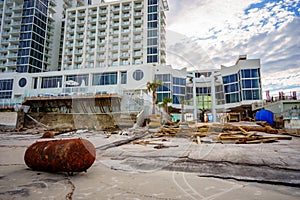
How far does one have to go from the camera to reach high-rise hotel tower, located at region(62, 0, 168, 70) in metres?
50.6

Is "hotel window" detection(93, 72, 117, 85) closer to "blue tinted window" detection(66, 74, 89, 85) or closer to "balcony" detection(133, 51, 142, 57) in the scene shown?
"blue tinted window" detection(66, 74, 89, 85)

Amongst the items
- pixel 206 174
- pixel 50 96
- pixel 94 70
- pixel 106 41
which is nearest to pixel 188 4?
pixel 206 174

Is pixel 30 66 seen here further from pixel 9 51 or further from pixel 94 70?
pixel 94 70

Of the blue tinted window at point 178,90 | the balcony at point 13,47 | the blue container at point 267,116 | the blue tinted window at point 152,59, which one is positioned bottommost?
the blue container at point 267,116

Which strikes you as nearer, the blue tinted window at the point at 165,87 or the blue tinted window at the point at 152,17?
the blue tinted window at the point at 165,87

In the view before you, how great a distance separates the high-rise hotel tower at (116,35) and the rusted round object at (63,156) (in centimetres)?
4659

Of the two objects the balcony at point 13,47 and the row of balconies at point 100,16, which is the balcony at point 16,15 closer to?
the balcony at point 13,47

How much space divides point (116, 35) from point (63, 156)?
55216 millimetres

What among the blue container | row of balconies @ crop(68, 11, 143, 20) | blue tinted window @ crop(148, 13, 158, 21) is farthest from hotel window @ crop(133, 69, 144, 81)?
the blue container

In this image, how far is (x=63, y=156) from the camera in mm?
3088

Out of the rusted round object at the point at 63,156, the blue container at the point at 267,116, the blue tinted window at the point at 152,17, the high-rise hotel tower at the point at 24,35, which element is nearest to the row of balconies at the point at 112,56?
the high-rise hotel tower at the point at 24,35

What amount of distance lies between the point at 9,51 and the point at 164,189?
69.6 metres

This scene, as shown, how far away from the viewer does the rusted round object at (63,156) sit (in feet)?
10.2

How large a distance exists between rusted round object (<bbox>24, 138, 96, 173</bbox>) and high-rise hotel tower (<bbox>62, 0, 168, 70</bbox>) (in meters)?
46.6
